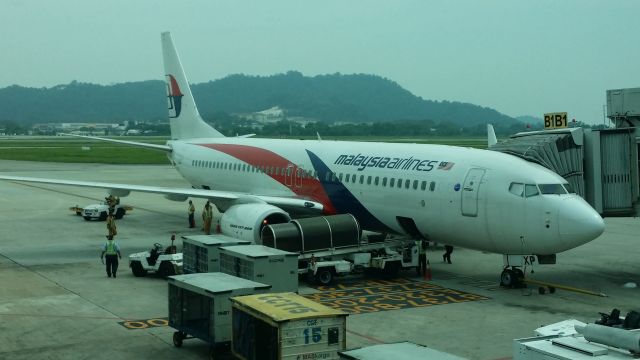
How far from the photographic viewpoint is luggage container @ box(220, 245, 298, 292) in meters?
21.9

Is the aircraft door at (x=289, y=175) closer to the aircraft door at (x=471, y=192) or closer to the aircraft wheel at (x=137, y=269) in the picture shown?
the aircraft wheel at (x=137, y=269)

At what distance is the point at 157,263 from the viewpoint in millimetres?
28453

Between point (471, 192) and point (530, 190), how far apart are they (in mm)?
1879

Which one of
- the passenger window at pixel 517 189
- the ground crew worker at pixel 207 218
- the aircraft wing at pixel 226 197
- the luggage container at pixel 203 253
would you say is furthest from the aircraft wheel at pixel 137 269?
the passenger window at pixel 517 189

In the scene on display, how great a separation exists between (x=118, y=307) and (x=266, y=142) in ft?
52.4

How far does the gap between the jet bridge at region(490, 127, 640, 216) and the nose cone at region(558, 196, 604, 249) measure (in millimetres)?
3176

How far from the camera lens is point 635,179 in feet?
91.5

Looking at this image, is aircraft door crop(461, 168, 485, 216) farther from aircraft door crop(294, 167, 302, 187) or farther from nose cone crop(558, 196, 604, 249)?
aircraft door crop(294, 167, 302, 187)

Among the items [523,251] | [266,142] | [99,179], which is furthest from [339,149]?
[99,179]

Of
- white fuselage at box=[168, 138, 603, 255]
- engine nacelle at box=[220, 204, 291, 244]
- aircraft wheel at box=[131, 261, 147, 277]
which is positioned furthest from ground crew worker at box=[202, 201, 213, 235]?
aircraft wheel at box=[131, 261, 147, 277]

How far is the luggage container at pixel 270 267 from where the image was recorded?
71.8 ft

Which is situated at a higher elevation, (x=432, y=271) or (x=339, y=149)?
(x=339, y=149)

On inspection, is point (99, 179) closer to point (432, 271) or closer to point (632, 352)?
point (432, 271)

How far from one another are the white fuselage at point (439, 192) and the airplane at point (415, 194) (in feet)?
0.10
